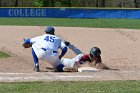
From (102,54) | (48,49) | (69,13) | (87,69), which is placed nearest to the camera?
(87,69)

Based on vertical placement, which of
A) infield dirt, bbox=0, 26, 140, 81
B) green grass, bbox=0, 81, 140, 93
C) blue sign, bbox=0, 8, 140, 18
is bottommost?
blue sign, bbox=0, 8, 140, 18

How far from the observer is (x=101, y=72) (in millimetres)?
10234

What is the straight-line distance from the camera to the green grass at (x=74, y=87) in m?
7.67

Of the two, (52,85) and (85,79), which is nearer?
(52,85)

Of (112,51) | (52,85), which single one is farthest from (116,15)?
(52,85)

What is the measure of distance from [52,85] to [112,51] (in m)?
7.24

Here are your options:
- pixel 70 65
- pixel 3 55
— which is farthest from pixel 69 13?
pixel 70 65

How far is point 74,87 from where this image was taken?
26.4ft

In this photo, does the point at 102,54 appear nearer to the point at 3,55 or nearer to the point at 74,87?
the point at 3,55

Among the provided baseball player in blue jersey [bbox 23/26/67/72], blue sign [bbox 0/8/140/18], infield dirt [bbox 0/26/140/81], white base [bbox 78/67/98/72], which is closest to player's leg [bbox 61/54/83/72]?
baseball player in blue jersey [bbox 23/26/67/72]

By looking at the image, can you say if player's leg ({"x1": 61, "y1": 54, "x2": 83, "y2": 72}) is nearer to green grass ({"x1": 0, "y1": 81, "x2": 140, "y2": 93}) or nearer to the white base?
the white base

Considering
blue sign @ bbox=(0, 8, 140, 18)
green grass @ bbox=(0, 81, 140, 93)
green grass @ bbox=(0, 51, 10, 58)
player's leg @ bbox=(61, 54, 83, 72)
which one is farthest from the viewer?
blue sign @ bbox=(0, 8, 140, 18)

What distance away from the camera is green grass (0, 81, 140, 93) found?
25.2 feet

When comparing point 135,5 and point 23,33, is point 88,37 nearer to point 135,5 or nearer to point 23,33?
point 23,33
